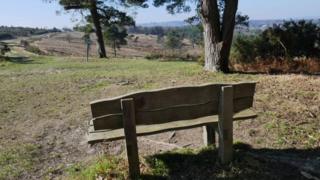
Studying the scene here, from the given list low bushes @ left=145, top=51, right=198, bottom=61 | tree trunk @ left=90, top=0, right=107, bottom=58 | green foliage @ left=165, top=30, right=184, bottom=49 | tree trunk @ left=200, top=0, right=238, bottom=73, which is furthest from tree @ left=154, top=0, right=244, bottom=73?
green foliage @ left=165, top=30, right=184, bottom=49

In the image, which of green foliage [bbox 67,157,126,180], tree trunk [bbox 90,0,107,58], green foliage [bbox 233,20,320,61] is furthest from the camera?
tree trunk [bbox 90,0,107,58]

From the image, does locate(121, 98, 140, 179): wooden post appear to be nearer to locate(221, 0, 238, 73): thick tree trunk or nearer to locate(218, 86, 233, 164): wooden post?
locate(218, 86, 233, 164): wooden post

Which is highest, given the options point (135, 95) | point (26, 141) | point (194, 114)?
point (135, 95)

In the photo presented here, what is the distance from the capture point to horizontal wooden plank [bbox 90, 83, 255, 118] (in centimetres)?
434

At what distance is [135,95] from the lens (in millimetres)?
4387

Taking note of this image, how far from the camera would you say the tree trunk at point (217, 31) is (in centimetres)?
1148

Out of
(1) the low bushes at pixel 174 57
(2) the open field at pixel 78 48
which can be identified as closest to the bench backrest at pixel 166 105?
(1) the low bushes at pixel 174 57

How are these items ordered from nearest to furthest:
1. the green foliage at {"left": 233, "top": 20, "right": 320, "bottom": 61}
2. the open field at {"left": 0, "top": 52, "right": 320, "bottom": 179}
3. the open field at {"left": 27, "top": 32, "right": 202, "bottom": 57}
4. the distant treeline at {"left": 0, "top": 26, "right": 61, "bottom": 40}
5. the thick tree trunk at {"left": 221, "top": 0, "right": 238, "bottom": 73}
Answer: the open field at {"left": 0, "top": 52, "right": 320, "bottom": 179}
the thick tree trunk at {"left": 221, "top": 0, "right": 238, "bottom": 73}
the green foliage at {"left": 233, "top": 20, "right": 320, "bottom": 61}
the open field at {"left": 27, "top": 32, "right": 202, "bottom": 57}
the distant treeline at {"left": 0, "top": 26, "right": 61, "bottom": 40}

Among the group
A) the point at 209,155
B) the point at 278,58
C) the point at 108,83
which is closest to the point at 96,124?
the point at 209,155

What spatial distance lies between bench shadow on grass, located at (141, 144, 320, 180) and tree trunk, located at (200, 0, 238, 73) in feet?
21.5

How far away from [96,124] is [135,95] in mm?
497

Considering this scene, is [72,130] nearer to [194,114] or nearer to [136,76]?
[194,114]

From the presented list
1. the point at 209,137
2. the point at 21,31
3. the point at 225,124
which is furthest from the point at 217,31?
the point at 21,31

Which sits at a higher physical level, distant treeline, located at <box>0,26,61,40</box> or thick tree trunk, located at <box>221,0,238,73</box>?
thick tree trunk, located at <box>221,0,238,73</box>
